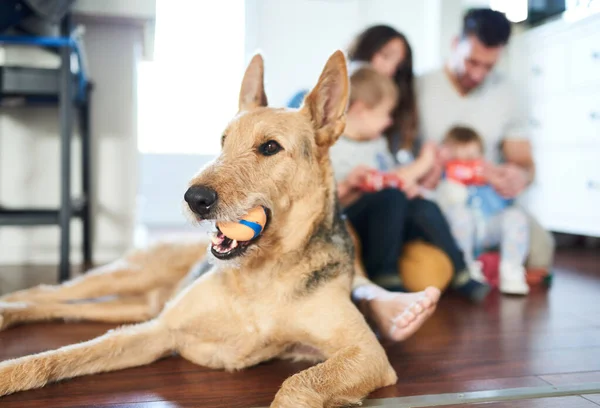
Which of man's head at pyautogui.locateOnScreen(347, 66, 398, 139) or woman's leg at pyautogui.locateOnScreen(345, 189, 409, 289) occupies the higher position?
man's head at pyautogui.locateOnScreen(347, 66, 398, 139)

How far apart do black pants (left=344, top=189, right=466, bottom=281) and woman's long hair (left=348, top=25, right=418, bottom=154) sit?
17.4 inches

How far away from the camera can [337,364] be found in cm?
115

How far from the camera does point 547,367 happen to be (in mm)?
1455

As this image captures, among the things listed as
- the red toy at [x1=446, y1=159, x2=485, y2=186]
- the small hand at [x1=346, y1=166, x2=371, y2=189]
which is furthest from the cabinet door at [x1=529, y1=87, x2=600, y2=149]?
the small hand at [x1=346, y1=166, x2=371, y2=189]

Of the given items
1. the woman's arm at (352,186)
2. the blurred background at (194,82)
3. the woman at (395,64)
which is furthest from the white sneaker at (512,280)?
the blurred background at (194,82)

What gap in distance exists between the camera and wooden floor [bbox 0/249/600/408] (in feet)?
3.89

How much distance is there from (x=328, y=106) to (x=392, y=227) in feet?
2.92

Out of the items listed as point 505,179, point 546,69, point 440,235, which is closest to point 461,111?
point 505,179

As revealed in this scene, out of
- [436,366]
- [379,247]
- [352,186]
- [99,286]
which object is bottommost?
[436,366]

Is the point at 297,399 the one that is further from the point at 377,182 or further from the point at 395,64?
the point at 395,64

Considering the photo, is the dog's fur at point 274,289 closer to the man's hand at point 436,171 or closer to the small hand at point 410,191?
the small hand at point 410,191

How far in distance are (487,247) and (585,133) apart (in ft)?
6.29

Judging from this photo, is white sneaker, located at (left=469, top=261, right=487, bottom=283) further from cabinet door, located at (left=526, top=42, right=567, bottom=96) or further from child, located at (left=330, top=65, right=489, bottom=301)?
cabinet door, located at (left=526, top=42, right=567, bottom=96)

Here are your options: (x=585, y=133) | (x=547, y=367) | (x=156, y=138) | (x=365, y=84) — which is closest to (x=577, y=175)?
(x=585, y=133)
